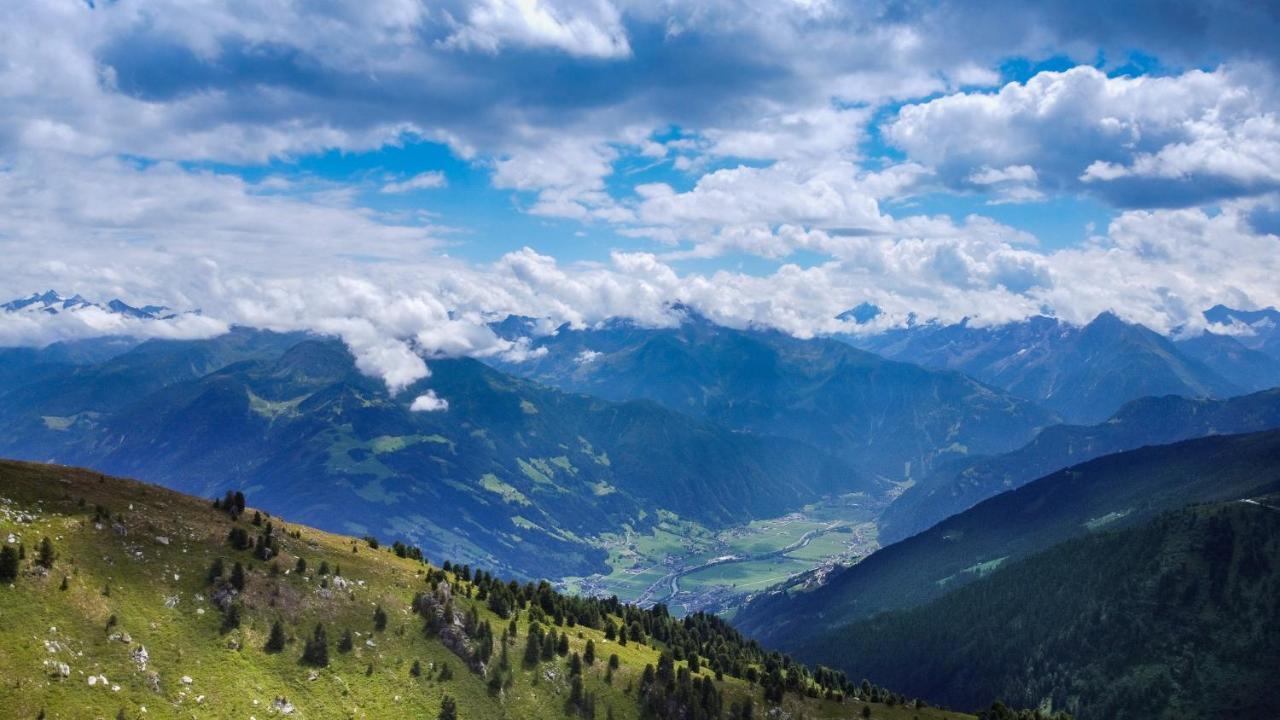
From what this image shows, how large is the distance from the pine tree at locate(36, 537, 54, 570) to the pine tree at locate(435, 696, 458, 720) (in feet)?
190

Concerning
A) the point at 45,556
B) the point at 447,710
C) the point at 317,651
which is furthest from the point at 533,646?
the point at 45,556

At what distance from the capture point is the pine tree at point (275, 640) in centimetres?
11825

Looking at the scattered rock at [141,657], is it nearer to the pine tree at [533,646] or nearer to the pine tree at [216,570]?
the pine tree at [216,570]

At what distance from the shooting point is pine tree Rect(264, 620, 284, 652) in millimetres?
118250

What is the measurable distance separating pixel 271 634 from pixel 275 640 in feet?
4.45

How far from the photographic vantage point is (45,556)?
10350 centimetres

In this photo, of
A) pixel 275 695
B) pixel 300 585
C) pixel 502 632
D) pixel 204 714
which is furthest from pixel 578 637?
pixel 204 714

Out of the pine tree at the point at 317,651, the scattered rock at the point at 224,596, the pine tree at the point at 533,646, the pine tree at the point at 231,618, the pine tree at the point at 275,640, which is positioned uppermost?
the scattered rock at the point at 224,596

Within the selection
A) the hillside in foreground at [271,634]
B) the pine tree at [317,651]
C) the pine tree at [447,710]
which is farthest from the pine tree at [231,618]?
the pine tree at [447,710]

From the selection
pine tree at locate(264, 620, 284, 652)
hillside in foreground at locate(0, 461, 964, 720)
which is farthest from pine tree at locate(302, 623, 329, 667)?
pine tree at locate(264, 620, 284, 652)

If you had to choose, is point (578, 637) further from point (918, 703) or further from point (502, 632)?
point (918, 703)

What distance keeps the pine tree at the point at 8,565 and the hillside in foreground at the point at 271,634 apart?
0.19 metres

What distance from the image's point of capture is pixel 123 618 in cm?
10469

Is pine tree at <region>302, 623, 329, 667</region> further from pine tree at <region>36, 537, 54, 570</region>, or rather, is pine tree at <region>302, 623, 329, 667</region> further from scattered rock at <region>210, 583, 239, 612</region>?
pine tree at <region>36, 537, 54, 570</region>
